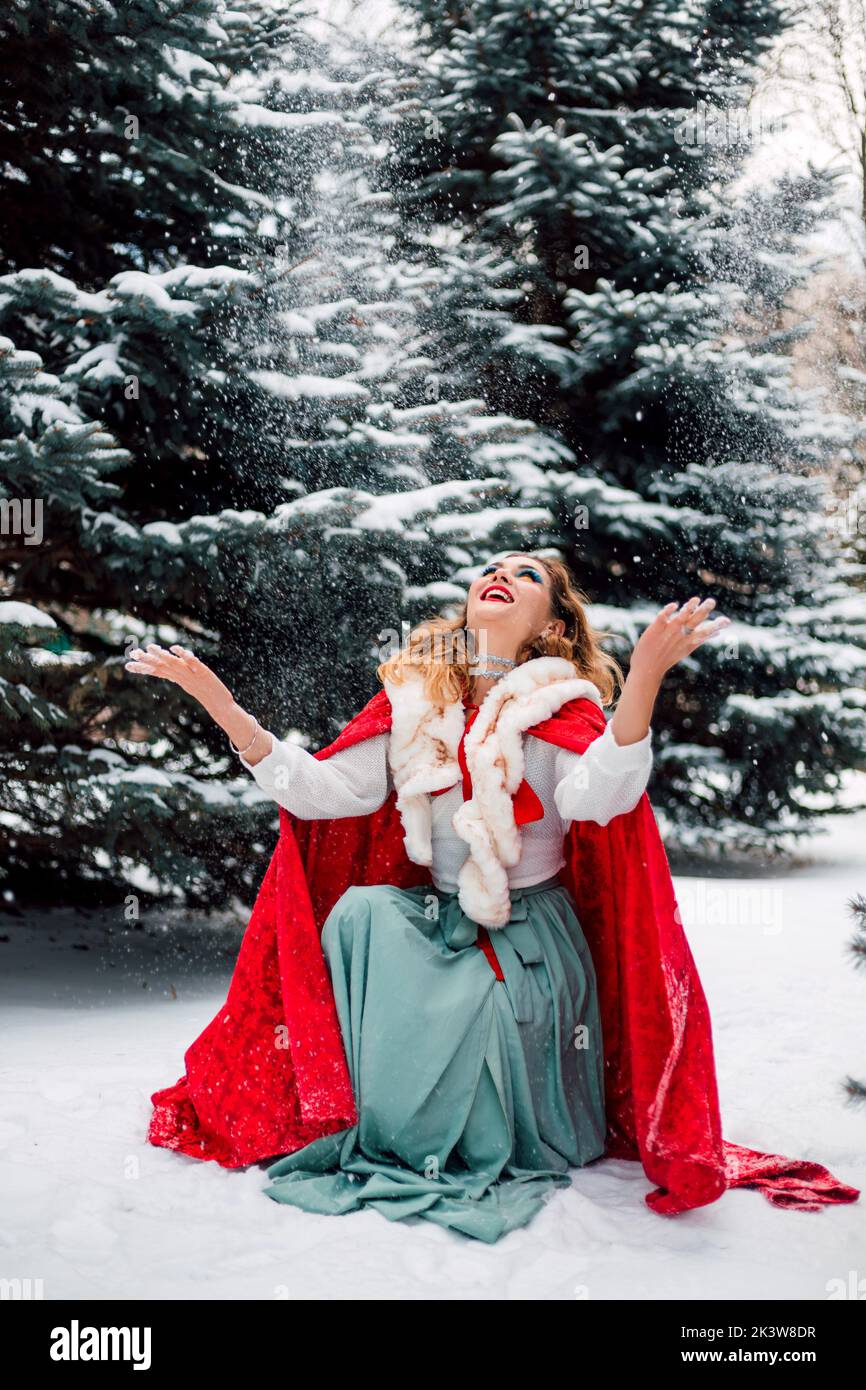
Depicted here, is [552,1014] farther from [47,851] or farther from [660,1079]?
[47,851]

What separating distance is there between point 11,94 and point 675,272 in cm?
398

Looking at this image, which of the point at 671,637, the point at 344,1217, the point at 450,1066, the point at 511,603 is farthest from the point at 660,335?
the point at 344,1217

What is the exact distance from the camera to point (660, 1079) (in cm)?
253

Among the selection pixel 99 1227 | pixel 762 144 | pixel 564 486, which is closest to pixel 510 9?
pixel 762 144

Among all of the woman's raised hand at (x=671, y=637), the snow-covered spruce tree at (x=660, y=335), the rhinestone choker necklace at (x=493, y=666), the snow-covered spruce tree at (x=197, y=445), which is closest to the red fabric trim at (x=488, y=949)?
the rhinestone choker necklace at (x=493, y=666)

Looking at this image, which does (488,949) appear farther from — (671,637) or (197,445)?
(197,445)

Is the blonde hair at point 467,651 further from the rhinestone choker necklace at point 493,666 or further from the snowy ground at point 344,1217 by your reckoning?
the snowy ground at point 344,1217

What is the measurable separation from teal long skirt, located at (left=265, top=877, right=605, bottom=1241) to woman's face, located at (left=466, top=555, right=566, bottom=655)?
2.44 ft

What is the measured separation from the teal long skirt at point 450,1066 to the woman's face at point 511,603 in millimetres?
743

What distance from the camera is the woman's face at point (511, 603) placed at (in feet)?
9.38

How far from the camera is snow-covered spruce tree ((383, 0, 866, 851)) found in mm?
6359

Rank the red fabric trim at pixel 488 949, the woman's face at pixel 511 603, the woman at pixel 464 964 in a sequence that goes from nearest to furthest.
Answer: the woman at pixel 464 964 < the red fabric trim at pixel 488 949 < the woman's face at pixel 511 603

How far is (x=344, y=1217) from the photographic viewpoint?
7.72 feet

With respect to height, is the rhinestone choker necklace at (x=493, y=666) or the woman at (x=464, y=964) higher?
the rhinestone choker necklace at (x=493, y=666)
